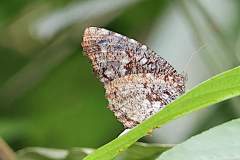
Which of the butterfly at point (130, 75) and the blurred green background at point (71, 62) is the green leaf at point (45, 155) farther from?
the blurred green background at point (71, 62)

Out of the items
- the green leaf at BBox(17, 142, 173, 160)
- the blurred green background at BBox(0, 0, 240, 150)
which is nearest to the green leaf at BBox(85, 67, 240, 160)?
the green leaf at BBox(17, 142, 173, 160)

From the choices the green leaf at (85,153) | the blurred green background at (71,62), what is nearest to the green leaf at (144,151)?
the green leaf at (85,153)

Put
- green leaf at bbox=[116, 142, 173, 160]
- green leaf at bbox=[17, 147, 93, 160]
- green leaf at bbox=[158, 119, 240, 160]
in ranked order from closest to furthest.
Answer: green leaf at bbox=[158, 119, 240, 160] → green leaf at bbox=[116, 142, 173, 160] → green leaf at bbox=[17, 147, 93, 160]

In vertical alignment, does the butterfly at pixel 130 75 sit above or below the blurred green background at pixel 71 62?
below

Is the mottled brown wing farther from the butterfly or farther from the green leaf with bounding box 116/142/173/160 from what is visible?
the green leaf with bounding box 116/142/173/160

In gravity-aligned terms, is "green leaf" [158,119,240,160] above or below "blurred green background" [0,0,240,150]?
below

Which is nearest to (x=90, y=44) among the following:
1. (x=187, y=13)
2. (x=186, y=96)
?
(x=186, y=96)

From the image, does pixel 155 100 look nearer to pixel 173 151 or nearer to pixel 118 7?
pixel 173 151
